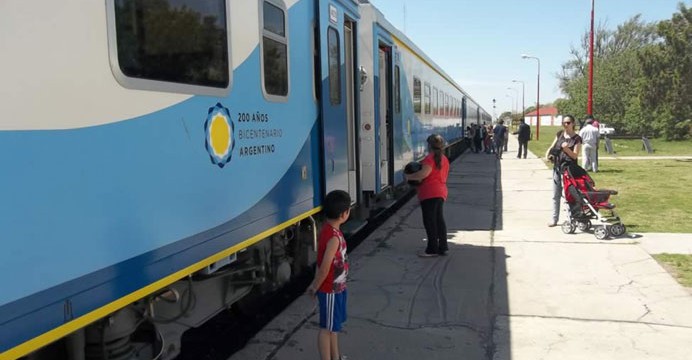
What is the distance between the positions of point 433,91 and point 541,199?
179 inches

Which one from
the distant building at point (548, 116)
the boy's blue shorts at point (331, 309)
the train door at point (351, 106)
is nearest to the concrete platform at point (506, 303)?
the boy's blue shorts at point (331, 309)

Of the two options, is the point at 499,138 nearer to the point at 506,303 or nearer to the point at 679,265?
the point at 679,265

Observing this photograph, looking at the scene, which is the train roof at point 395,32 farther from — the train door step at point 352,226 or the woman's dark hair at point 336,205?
the woman's dark hair at point 336,205

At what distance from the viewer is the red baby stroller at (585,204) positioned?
8008 millimetres

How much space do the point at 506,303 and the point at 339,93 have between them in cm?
259

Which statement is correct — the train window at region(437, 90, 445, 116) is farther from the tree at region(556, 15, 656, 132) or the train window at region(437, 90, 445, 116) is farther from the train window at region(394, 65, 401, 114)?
the tree at region(556, 15, 656, 132)

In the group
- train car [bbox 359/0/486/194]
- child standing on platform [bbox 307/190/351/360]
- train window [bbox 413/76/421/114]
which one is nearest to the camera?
child standing on platform [bbox 307/190/351/360]

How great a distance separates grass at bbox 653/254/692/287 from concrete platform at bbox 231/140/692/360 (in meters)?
0.12

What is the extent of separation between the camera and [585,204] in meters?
8.16

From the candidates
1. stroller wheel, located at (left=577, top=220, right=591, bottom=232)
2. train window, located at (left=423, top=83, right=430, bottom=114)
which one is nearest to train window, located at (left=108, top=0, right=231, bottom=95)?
stroller wheel, located at (left=577, top=220, right=591, bottom=232)

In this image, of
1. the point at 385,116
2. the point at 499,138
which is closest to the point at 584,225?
the point at 385,116

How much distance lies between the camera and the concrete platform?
4410 mm

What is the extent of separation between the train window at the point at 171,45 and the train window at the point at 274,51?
59cm

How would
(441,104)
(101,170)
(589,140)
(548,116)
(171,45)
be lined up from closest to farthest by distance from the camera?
(101,170)
(171,45)
(589,140)
(441,104)
(548,116)
